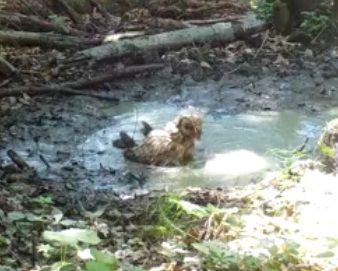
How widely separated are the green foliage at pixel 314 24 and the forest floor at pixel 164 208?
207cm

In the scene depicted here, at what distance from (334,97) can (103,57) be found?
135 inches

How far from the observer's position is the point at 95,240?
11.2 ft

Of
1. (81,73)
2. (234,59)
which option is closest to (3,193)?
(81,73)

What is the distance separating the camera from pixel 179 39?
35.6ft

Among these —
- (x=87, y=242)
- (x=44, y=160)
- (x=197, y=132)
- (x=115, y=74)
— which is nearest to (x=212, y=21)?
(x=115, y=74)

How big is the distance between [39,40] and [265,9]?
13.5 ft

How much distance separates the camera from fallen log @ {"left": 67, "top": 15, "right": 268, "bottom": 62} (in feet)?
33.4

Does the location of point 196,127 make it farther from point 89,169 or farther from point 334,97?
point 334,97

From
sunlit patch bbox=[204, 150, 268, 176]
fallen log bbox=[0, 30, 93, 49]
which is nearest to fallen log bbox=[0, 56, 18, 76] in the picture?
fallen log bbox=[0, 30, 93, 49]

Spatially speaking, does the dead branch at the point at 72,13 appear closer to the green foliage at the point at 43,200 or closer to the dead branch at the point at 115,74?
the dead branch at the point at 115,74

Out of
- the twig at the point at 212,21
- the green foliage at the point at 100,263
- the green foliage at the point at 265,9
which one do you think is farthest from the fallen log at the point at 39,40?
the green foliage at the point at 100,263

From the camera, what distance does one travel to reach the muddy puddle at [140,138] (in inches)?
253

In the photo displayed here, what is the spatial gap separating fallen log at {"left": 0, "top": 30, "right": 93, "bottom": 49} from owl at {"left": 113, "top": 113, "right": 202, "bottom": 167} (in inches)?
166

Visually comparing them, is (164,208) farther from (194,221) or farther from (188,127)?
(188,127)
